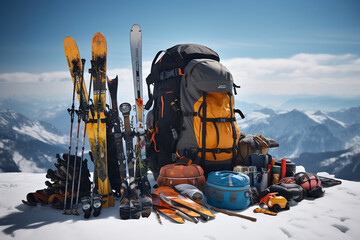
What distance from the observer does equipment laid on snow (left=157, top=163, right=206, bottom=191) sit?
403 cm

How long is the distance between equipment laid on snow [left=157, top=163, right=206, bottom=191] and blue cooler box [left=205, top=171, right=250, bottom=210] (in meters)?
0.41

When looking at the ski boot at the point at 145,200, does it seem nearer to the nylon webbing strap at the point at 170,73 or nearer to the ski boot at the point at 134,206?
the ski boot at the point at 134,206

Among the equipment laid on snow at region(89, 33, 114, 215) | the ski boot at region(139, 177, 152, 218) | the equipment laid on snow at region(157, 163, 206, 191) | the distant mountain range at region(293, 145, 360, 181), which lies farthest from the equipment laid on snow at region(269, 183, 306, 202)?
the distant mountain range at region(293, 145, 360, 181)

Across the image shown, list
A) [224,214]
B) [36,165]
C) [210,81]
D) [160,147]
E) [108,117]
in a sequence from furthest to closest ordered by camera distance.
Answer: [36,165] → [160,147] → [210,81] → [108,117] → [224,214]

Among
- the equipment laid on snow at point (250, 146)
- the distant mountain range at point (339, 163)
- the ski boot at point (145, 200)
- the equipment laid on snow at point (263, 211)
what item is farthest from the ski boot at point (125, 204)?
→ the distant mountain range at point (339, 163)

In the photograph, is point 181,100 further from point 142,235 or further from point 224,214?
point 142,235

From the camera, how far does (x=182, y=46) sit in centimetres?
517

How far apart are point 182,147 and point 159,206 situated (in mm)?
1508

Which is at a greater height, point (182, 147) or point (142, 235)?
point (182, 147)

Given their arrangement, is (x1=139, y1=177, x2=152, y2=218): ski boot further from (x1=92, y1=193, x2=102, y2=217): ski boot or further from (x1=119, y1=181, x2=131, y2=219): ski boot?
(x1=92, y1=193, x2=102, y2=217): ski boot

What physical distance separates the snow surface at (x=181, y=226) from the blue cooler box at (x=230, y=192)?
6.4 inches

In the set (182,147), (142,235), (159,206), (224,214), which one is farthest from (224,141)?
(142,235)

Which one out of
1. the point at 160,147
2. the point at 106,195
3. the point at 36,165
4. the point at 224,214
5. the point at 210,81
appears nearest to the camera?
the point at 224,214

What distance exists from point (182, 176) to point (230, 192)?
0.86m
